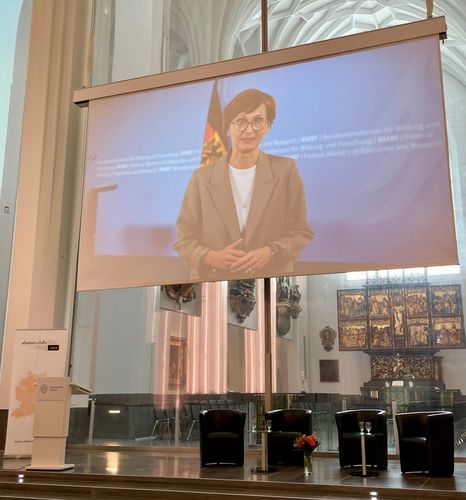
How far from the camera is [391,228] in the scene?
6.70 m

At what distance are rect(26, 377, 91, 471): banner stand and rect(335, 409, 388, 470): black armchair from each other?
111 inches

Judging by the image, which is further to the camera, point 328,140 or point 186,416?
point 186,416

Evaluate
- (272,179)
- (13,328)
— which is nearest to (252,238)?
(272,179)

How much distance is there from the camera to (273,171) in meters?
7.50

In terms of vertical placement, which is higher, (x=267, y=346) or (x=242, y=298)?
(x=242, y=298)

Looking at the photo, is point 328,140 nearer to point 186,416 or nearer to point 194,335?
point 194,335

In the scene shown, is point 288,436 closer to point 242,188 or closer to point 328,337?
point 328,337

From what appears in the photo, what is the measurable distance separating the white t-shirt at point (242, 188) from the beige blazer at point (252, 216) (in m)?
0.05

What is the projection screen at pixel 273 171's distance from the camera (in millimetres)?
6773

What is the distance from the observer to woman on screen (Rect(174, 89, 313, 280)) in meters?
7.24

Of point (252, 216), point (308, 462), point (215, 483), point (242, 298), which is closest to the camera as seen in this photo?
point (215, 483)

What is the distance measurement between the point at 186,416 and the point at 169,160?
3.53 m

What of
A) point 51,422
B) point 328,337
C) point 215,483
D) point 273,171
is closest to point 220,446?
point 215,483

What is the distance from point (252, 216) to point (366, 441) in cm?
286
